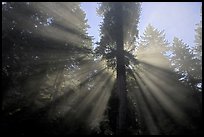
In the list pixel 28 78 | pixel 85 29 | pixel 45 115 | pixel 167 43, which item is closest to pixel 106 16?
pixel 85 29

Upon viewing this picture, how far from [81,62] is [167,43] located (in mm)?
16466

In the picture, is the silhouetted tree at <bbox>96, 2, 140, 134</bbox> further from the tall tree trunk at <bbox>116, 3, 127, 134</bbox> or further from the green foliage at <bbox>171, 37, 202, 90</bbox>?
the green foliage at <bbox>171, 37, 202, 90</bbox>

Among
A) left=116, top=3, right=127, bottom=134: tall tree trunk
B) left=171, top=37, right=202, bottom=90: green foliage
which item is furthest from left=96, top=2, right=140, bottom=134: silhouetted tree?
left=171, top=37, right=202, bottom=90: green foliage

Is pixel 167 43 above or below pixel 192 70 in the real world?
above

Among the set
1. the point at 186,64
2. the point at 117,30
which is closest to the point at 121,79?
the point at 117,30

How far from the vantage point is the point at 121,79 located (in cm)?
2388

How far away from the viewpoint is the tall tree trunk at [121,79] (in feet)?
73.3

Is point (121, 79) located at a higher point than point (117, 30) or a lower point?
lower

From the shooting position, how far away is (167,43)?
1667 inches

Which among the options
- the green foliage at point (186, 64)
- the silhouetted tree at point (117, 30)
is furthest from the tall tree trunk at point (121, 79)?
the green foliage at point (186, 64)

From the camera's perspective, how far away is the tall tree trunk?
22328 millimetres

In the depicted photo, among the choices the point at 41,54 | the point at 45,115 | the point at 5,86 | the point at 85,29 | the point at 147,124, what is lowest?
the point at 147,124

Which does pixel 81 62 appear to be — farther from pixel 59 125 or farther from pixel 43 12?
pixel 59 125

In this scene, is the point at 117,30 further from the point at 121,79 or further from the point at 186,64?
the point at 186,64
